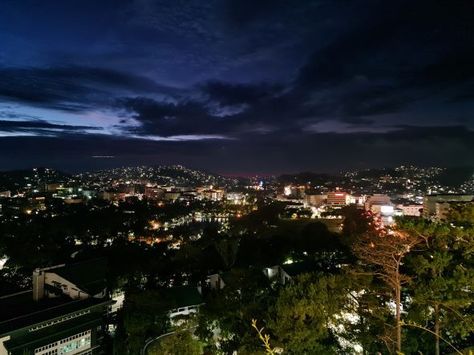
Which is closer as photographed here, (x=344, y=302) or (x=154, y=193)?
(x=344, y=302)

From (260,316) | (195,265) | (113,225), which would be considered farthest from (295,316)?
(113,225)

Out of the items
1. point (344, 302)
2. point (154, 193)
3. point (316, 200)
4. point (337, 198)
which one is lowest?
point (154, 193)

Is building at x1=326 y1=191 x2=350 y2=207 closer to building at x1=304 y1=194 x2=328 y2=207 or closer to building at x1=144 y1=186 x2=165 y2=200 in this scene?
building at x1=304 y1=194 x2=328 y2=207

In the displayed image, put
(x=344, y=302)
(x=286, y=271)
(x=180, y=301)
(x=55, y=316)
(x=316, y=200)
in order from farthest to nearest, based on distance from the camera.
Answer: (x=316, y=200)
(x=286, y=271)
(x=180, y=301)
(x=55, y=316)
(x=344, y=302)

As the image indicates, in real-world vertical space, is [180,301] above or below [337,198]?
above

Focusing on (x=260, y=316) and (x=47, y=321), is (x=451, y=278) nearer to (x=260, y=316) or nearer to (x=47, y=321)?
(x=260, y=316)

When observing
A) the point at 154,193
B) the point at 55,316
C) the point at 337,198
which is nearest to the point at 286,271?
the point at 55,316

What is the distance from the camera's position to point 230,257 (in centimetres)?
2173

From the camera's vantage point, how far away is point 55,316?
10.9 m

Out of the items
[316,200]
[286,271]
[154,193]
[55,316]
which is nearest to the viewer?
[55,316]

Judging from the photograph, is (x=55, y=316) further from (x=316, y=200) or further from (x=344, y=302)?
(x=316, y=200)

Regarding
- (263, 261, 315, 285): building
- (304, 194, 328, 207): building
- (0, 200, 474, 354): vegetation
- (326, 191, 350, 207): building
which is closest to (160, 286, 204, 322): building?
(0, 200, 474, 354): vegetation

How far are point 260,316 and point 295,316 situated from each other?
1497 mm

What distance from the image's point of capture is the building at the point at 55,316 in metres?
10.1
